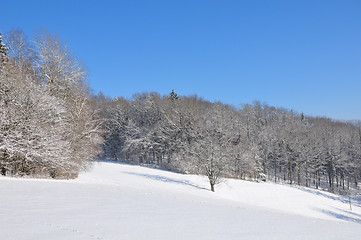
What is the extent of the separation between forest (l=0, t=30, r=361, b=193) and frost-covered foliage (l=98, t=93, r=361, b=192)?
0.20m

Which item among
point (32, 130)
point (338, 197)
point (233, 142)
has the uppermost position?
point (233, 142)

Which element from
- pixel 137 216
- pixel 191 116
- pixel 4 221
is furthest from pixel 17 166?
pixel 191 116

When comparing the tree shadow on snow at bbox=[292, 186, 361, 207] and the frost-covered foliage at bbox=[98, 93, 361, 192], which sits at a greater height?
the frost-covered foliage at bbox=[98, 93, 361, 192]

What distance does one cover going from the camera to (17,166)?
1302 centimetres

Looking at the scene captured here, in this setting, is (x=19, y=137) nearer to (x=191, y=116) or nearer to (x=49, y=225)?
(x=49, y=225)

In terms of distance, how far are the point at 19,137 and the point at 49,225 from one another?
1034cm

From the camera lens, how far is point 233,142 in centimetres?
4194

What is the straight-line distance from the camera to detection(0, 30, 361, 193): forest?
13008 millimetres

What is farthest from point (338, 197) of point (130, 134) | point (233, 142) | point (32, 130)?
point (32, 130)

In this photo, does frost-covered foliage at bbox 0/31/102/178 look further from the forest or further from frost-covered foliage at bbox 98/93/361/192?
frost-covered foliage at bbox 98/93/361/192

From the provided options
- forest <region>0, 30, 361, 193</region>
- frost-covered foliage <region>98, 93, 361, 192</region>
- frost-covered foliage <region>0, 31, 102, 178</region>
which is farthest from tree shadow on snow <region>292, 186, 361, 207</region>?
frost-covered foliage <region>0, 31, 102, 178</region>

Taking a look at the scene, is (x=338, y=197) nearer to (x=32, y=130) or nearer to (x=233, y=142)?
(x=233, y=142)

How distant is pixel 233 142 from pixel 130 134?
2177 cm

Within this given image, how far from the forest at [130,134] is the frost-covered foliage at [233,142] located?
0.20 meters
